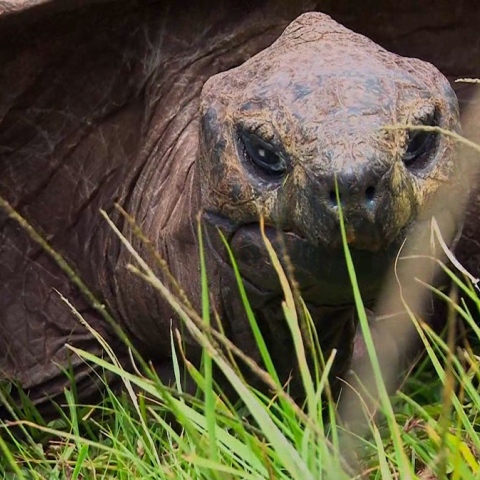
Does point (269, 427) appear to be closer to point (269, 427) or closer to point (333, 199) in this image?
point (269, 427)

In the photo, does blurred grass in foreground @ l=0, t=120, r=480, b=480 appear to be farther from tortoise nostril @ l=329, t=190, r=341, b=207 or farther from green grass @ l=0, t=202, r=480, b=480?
tortoise nostril @ l=329, t=190, r=341, b=207

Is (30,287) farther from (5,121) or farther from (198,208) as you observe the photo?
(198,208)

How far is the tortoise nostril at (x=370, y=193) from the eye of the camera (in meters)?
1.68

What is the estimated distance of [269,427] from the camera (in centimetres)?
134

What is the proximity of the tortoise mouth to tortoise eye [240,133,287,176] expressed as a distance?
0.09 meters

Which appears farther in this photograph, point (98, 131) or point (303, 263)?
point (98, 131)

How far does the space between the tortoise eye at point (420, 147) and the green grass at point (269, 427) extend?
0.23 m

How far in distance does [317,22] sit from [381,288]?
49 cm

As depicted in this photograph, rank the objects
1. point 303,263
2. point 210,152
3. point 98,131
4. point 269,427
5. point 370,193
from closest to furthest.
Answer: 1. point 269,427
2. point 370,193
3. point 303,263
4. point 210,152
5. point 98,131

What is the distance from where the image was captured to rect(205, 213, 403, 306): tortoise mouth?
5.98 ft

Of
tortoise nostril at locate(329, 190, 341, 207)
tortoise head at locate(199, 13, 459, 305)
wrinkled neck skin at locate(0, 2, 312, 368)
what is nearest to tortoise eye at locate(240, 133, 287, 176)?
tortoise head at locate(199, 13, 459, 305)

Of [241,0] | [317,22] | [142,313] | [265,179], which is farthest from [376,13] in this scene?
[265,179]

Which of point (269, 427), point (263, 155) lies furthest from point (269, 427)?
point (263, 155)

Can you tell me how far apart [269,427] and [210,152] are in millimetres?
708
